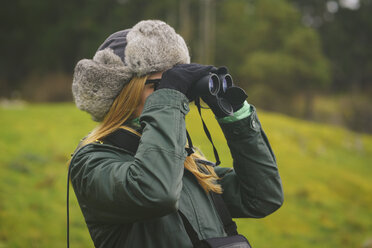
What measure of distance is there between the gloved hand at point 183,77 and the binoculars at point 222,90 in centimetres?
2

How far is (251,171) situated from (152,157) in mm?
578

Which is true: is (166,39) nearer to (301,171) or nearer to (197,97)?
(197,97)

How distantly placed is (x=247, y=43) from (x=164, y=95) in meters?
24.9

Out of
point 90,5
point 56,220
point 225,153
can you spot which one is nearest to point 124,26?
point 90,5

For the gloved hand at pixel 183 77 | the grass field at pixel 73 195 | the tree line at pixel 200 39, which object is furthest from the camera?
the tree line at pixel 200 39

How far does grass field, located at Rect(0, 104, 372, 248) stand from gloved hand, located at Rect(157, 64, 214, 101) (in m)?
3.46

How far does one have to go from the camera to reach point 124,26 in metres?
22.6

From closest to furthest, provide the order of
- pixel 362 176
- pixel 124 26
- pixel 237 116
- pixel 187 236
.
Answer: pixel 187 236
pixel 237 116
pixel 362 176
pixel 124 26

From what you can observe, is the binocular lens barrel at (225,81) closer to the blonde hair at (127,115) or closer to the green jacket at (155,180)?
the green jacket at (155,180)

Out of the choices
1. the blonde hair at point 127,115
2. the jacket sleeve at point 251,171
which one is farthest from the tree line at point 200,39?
the blonde hair at point 127,115

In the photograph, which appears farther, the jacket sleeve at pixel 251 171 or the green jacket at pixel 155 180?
the jacket sleeve at pixel 251 171

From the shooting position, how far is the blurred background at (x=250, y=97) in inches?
230

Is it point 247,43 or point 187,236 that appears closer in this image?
point 187,236

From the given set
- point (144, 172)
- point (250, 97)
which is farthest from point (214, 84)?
point (250, 97)
